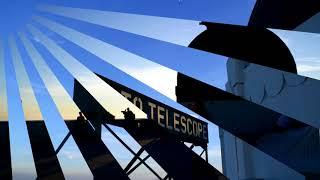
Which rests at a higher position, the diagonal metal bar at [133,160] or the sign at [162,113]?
the sign at [162,113]

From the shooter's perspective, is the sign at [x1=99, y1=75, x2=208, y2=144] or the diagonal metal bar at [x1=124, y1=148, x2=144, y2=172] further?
the diagonal metal bar at [x1=124, y1=148, x2=144, y2=172]

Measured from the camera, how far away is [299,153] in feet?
47.8

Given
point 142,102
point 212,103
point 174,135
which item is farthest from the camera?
point 174,135

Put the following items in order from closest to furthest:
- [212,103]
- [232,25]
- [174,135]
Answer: [232,25], [212,103], [174,135]

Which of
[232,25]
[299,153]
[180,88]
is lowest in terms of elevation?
[299,153]

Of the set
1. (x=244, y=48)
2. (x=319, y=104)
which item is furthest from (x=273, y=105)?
(x=244, y=48)

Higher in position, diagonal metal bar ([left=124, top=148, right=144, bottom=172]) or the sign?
the sign

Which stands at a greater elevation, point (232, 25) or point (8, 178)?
point (232, 25)

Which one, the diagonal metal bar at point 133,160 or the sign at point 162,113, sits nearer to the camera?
the sign at point 162,113

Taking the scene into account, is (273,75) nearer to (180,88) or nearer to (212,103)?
(212,103)

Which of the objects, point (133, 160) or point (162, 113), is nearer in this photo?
point (162, 113)

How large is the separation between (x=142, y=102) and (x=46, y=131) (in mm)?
4362

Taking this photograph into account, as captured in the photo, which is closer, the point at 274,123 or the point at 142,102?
the point at 142,102

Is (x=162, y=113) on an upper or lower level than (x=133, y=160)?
upper
